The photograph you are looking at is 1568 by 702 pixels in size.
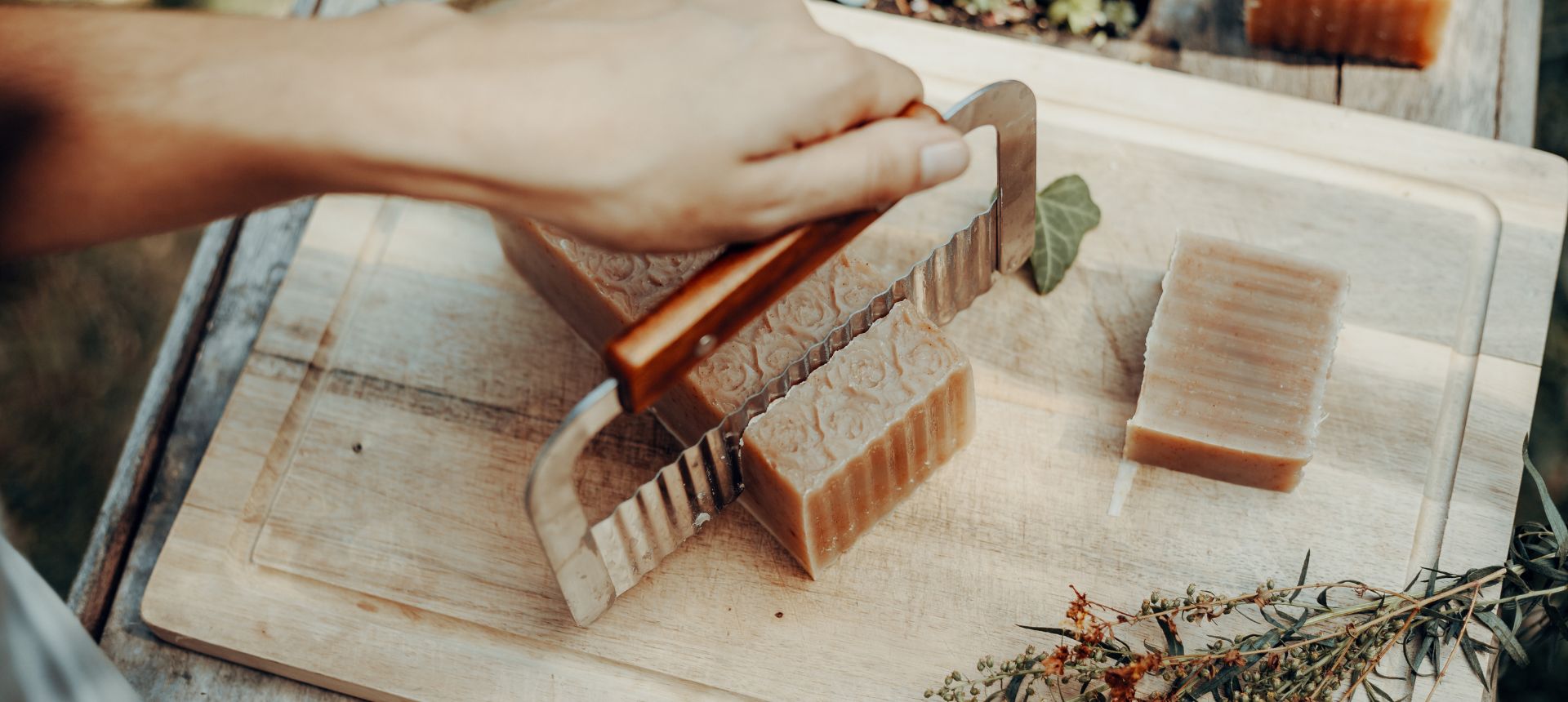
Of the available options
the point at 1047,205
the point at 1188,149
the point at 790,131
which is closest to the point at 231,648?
the point at 790,131

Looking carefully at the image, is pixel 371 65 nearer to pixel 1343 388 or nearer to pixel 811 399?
pixel 811 399

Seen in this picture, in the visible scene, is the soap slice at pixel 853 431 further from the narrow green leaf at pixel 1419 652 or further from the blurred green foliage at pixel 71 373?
the blurred green foliage at pixel 71 373

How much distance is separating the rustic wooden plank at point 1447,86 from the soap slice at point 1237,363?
0.70m

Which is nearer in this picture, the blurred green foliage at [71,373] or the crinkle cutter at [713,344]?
the crinkle cutter at [713,344]

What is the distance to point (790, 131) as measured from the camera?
1575mm

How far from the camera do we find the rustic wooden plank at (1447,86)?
100.0 inches

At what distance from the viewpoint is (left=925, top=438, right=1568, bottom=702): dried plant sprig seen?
1.79m

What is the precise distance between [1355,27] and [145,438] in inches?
107

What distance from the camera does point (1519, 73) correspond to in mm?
2609

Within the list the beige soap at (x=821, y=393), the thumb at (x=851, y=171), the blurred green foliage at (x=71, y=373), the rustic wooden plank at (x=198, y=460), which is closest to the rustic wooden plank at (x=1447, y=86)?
the beige soap at (x=821, y=393)

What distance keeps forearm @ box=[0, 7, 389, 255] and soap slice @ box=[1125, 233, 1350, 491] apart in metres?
1.40

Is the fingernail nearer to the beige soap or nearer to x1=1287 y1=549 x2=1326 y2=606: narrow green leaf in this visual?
the beige soap

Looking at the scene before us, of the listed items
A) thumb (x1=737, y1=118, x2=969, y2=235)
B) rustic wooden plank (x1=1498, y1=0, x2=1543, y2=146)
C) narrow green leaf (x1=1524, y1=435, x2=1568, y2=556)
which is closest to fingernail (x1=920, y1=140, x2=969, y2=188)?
thumb (x1=737, y1=118, x2=969, y2=235)

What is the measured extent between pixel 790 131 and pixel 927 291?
64 centimetres
